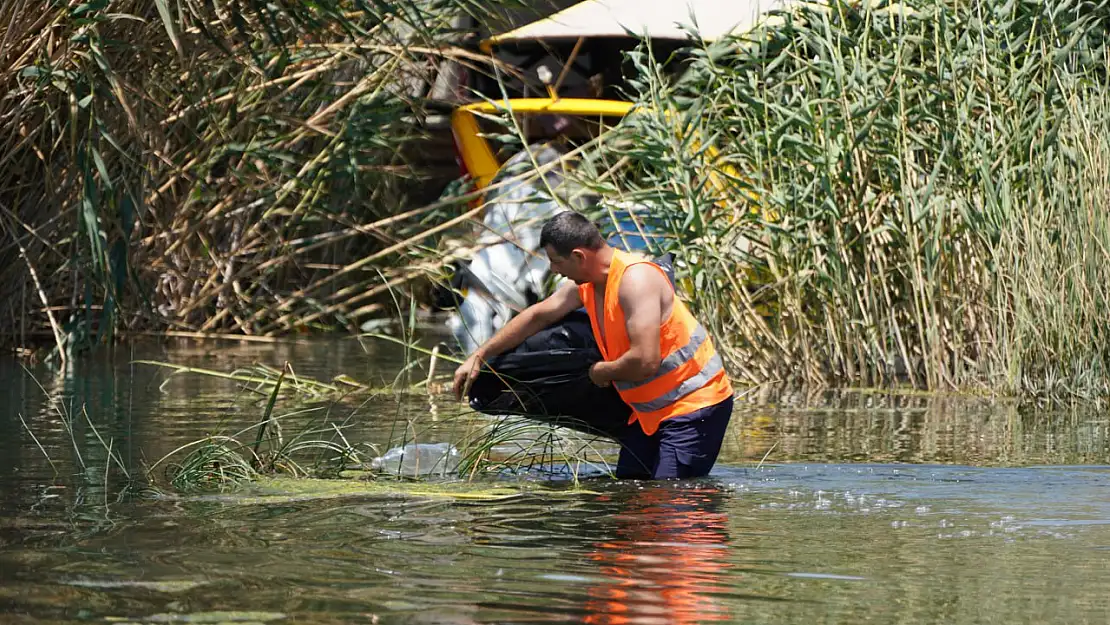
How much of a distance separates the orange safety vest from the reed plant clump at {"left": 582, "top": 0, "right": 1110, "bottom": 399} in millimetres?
2844

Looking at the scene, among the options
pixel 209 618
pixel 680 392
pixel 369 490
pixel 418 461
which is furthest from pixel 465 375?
pixel 209 618

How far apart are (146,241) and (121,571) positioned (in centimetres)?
830

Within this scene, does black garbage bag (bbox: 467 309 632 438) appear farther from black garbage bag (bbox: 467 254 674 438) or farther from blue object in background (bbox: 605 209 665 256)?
blue object in background (bbox: 605 209 665 256)

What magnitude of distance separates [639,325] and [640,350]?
10 cm

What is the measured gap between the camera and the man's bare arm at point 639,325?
722cm

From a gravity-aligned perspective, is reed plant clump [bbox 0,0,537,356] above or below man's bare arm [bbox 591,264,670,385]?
above

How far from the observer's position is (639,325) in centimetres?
721

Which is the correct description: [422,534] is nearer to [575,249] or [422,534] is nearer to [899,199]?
[575,249]

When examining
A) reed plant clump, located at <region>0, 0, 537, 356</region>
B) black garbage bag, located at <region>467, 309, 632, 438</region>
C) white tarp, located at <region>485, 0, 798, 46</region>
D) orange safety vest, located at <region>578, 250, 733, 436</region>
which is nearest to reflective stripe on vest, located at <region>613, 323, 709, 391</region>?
orange safety vest, located at <region>578, 250, 733, 436</region>

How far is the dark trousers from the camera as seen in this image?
24.7ft

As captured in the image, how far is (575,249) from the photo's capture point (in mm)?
7289

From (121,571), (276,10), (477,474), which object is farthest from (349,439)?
(121,571)

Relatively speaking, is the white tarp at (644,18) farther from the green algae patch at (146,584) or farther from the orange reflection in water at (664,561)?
the green algae patch at (146,584)

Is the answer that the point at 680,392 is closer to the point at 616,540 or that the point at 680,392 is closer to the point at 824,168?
the point at 616,540
